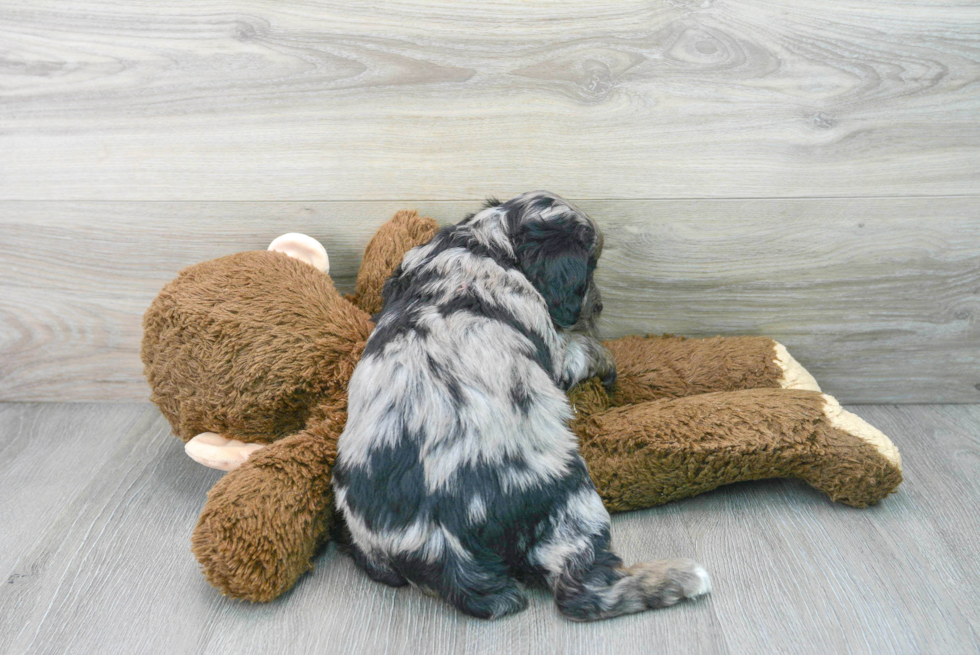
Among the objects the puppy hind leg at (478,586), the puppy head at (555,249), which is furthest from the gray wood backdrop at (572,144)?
the puppy hind leg at (478,586)

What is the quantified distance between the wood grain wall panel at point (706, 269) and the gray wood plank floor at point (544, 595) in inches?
14.5

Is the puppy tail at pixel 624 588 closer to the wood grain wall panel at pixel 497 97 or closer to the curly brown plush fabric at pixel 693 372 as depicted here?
the curly brown plush fabric at pixel 693 372

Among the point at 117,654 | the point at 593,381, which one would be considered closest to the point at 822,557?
the point at 593,381

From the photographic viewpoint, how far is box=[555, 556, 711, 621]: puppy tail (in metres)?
1.62

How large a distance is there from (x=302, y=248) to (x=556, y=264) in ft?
2.77

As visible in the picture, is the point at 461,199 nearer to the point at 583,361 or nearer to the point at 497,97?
the point at 497,97

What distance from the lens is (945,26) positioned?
2096 mm

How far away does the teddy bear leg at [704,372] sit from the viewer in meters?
2.22

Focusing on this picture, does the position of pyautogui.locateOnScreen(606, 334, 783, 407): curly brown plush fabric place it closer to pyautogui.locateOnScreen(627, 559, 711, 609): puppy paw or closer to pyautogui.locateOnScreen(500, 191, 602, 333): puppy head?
pyautogui.locateOnScreen(500, 191, 602, 333): puppy head

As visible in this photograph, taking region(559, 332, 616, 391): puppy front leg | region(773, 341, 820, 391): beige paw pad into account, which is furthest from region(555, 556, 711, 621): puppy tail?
region(773, 341, 820, 391): beige paw pad

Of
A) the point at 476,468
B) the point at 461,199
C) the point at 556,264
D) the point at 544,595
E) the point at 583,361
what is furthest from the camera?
the point at 461,199

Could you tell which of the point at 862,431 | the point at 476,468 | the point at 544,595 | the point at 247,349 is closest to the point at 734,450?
the point at 862,431

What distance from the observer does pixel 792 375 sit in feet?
7.30

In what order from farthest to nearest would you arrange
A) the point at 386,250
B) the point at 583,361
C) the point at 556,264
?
the point at 386,250 → the point at 583,361 → the point at 556,264
